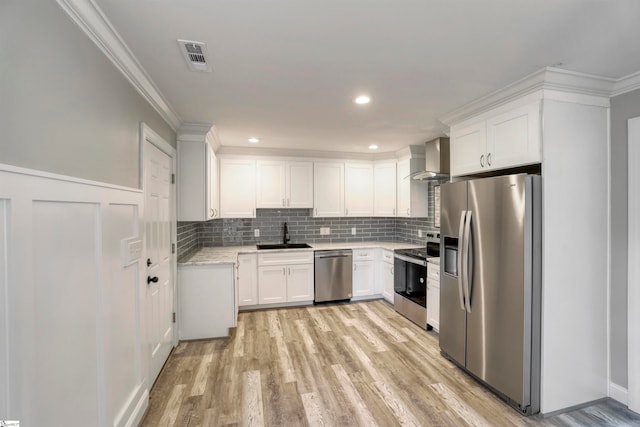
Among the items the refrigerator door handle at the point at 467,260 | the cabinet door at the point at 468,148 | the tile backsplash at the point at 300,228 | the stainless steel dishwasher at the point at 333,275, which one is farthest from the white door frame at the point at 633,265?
the stainless steel dishwasher at the point at 333,275

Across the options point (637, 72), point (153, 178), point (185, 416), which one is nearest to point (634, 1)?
point (637, 72)

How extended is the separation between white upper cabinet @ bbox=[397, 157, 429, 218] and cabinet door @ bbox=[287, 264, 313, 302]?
5.76 ft

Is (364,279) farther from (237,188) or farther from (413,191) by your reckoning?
(237,188)

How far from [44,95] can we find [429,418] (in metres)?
2.76

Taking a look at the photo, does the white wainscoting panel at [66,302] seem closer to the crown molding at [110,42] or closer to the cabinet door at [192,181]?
the crown molding at [110,42]

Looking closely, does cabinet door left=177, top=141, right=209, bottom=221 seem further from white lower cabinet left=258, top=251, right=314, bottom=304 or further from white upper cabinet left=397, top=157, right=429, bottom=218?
white upper cabinet left=397, top=157, right=429, bottom=218

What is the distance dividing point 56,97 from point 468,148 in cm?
288

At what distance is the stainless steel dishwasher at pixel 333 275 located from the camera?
4312 millimetres

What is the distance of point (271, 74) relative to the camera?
6.49 ft

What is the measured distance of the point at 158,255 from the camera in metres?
2.51

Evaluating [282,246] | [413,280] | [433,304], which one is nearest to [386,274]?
[413,280]

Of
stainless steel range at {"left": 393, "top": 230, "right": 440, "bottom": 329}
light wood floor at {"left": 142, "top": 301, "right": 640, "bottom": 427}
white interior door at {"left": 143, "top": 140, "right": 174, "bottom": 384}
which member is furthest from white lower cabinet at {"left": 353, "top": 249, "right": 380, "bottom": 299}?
white interior door at {"left": 143, "top": 140, "right": 174, "bottom": 384}

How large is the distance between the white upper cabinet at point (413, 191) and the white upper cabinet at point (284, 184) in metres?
1.48

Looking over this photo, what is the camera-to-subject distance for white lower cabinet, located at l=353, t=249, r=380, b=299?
449cm
